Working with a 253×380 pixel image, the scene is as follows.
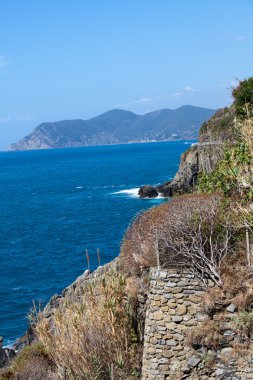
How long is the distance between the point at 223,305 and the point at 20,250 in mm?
41091

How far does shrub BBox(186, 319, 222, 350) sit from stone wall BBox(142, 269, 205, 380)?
0.21m

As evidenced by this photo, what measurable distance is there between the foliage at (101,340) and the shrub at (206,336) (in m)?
2.75

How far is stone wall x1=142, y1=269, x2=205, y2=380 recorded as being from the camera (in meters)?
14.9

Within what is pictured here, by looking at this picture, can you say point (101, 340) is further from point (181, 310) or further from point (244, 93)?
Answer: point (244, 93)

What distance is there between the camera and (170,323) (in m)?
15.2

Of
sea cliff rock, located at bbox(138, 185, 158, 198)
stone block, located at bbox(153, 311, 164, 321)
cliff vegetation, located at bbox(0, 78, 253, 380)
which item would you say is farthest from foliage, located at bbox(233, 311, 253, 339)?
sea cliff rock, located at bbox(138, 185, 158, 198)

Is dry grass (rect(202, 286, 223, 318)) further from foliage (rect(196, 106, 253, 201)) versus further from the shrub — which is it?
foliage (rect(196, 106, 253, 201))

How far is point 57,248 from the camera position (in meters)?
52.6

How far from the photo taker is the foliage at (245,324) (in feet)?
46.1

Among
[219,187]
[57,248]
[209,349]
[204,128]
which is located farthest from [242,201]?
[204,128]

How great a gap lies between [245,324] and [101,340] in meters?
4.99

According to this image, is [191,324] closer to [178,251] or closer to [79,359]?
[178,251]

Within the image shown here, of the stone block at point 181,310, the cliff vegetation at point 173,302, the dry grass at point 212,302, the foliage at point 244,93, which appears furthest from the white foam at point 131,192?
the dry grass at point 212,302

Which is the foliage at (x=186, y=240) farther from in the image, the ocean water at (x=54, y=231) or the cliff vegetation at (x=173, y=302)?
the ocean water at (x=54, y=231)
